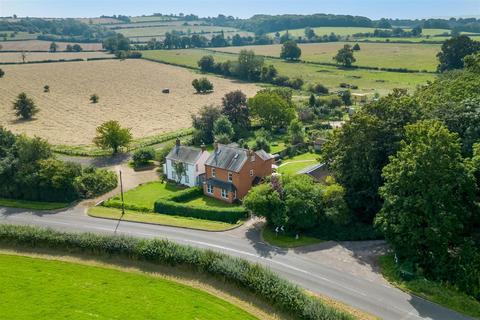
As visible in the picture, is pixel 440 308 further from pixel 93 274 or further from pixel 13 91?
pixel 13 91

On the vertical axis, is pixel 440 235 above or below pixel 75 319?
above

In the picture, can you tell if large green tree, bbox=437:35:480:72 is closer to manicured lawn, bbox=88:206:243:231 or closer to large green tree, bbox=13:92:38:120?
manicured lawn, bbox=88:206:243:231

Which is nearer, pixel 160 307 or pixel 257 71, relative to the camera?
pixel 160 307

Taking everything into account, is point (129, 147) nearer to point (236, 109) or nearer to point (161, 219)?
point (236, 109)

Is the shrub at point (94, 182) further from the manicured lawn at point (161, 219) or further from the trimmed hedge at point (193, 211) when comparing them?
the trimmed hedge at point (193, 211)

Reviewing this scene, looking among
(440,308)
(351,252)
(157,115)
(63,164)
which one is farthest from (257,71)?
(440,308)

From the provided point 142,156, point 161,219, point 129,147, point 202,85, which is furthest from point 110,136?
point 202,85

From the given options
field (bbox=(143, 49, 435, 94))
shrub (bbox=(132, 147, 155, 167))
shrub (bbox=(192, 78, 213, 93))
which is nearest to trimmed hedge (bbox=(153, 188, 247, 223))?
shrub (bbox=(132, 147, 155, 167))
